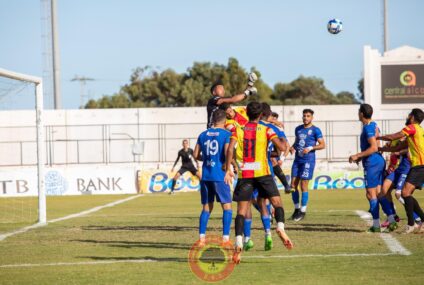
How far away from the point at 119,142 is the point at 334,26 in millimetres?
32524

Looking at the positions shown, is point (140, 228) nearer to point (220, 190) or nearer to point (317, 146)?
point (317, 146)

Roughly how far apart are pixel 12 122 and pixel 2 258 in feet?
149

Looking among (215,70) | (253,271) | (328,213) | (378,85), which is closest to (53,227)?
(328,213)

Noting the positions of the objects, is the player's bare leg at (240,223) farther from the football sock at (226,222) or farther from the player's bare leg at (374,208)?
the player's bare leg at (374,208)

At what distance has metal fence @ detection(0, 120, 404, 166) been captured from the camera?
1966 inches

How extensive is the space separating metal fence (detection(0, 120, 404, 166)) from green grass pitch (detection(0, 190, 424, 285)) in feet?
102

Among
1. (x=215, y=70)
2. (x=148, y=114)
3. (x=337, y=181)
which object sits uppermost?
(x=215, y=70)

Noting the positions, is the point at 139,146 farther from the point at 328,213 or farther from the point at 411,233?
the point at 411,233

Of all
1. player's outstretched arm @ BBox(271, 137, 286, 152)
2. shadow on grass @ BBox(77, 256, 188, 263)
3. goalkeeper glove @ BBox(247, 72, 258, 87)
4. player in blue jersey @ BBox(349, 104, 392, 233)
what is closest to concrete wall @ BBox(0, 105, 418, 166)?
player in blue jersey @ BBox(349, 104, 392, 233)

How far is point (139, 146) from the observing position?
49.6 m

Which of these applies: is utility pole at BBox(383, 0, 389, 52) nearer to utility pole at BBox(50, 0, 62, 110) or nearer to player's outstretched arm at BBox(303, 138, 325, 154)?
utility pole at BBox(50, 0, 62, 110)

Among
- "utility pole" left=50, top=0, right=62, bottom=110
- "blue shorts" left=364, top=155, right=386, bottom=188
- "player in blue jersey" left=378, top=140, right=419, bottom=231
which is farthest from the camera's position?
"utility pole" left=50, top=0, right=62, bottom=110

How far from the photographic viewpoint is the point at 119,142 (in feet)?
174

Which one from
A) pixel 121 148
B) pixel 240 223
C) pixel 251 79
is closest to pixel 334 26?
pixel 251 79
